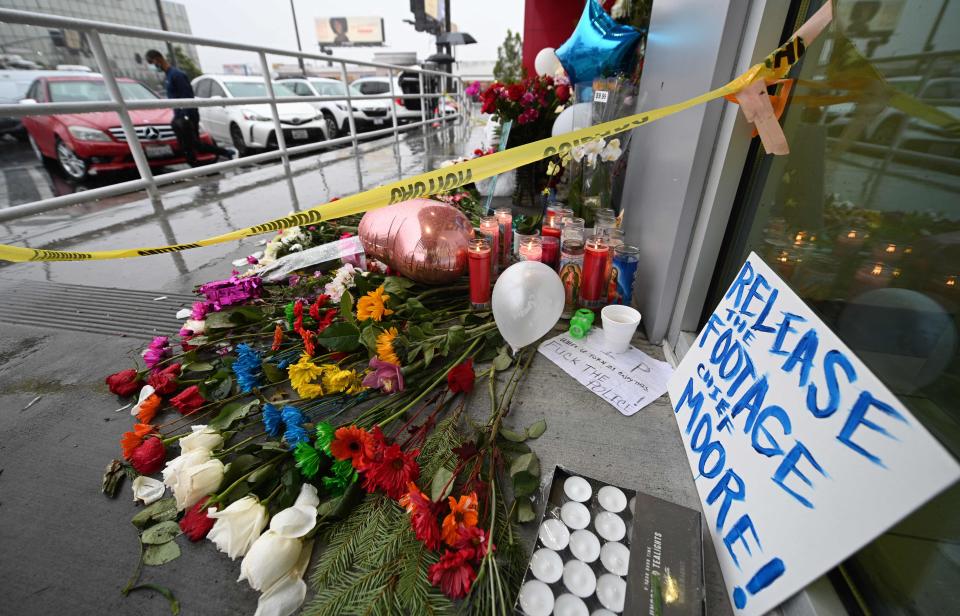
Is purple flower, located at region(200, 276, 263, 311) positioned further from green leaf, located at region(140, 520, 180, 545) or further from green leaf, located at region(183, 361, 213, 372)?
green leaf, located at region(140, 520, 180, 545)

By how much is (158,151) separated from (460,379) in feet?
17.1

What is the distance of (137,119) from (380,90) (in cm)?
636

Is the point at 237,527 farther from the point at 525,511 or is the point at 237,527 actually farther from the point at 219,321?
the point at 219,321

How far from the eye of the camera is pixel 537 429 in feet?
3.07

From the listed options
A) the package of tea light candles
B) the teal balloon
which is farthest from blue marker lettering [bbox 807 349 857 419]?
the teal balloon

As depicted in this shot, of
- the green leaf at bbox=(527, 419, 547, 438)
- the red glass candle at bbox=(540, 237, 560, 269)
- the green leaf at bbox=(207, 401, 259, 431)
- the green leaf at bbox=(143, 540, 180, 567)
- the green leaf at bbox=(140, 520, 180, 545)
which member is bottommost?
the green leaf at bbox=(143, 540, 180, 567)

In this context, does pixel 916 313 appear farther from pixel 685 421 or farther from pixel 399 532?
pixel 399 532

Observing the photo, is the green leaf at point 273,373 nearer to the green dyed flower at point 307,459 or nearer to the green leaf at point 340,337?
the green leaf at point 340,337

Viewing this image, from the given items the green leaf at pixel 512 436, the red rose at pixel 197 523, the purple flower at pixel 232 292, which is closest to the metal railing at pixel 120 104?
the purple flower at pixel 232 292

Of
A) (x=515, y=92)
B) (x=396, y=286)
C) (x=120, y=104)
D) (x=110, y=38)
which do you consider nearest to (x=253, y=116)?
(x=120, y=104)

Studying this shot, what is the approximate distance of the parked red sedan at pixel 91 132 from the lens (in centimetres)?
373

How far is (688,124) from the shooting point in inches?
42.7

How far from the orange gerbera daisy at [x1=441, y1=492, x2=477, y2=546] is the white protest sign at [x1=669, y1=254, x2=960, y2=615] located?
1.44ft

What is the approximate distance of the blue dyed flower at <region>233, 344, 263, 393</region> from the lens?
1045mm
